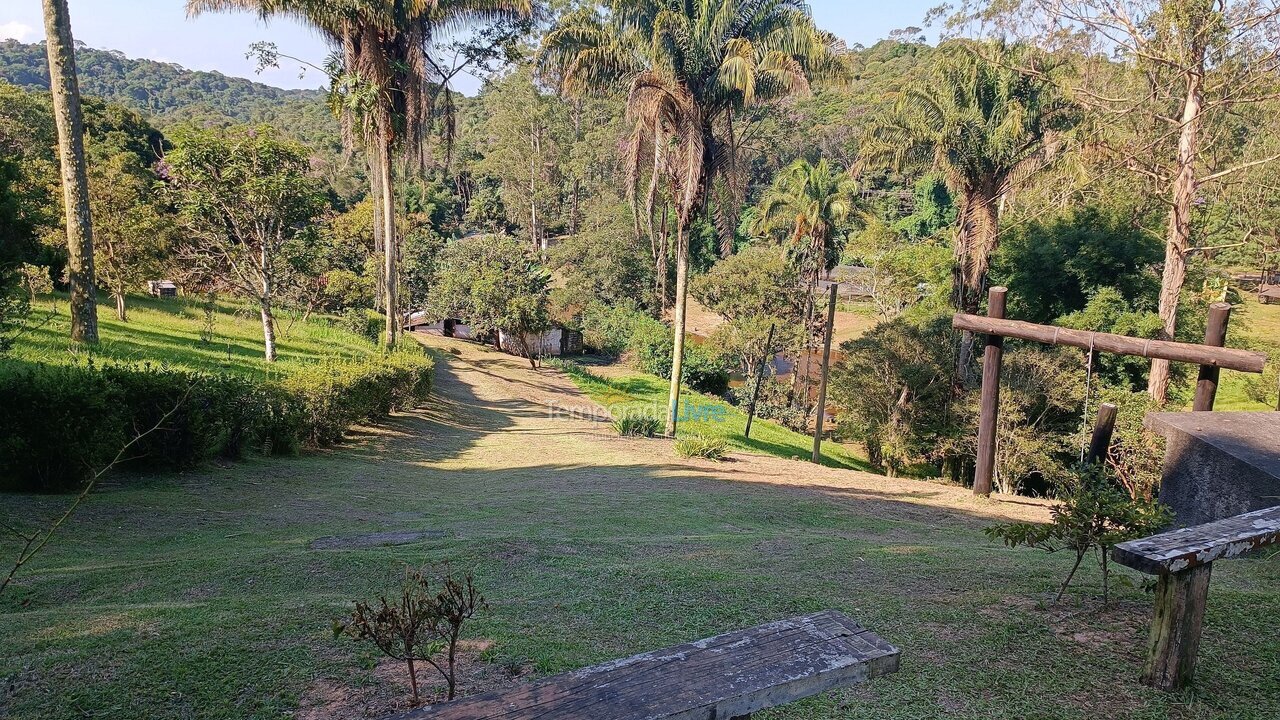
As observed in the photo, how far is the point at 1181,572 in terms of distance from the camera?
307 cm

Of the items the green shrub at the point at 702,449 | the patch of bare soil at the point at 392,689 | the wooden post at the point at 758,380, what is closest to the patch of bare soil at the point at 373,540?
the patch of bare soil at the point at 392,689

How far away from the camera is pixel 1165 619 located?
333cm

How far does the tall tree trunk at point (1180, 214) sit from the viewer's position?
15281 millimetres

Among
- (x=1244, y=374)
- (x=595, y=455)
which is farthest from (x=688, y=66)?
(x=1244, y=374)

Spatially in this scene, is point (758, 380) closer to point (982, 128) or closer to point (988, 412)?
point (982, 128)

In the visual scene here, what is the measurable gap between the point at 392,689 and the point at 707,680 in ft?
6.10

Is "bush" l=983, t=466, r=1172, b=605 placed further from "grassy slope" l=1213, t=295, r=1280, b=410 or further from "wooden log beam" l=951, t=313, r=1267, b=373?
"grassy slope" l=1213, t=295, r=1280, b=410

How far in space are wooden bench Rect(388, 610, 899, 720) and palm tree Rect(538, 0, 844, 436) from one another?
14.5m

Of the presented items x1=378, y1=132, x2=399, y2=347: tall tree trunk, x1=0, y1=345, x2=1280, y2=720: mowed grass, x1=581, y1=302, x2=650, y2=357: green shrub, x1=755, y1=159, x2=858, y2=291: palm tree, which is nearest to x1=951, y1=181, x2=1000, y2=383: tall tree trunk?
x1=755, y1=159, x2=858, y2=291: palm tree

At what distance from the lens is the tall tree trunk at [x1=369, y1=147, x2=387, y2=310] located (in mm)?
19844

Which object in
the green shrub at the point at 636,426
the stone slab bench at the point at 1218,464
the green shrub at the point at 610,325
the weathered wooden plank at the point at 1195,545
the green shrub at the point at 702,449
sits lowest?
the green shrub at the point at 636,426

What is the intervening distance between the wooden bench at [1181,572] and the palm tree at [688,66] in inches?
535

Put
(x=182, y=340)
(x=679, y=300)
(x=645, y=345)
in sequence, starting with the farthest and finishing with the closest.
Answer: (x=645, y=345), (x=679, y=300), (x=182, y=340)

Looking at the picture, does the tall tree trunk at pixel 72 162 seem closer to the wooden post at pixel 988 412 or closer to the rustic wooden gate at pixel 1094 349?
the rustic wooden gate at pixel 1094 349
